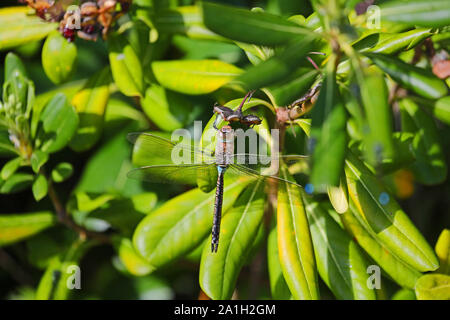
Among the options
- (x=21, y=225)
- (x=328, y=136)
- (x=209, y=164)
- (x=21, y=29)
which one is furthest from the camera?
(x=21, y=225)

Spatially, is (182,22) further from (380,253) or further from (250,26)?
(380,253)

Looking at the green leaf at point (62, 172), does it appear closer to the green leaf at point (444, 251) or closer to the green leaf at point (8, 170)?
the green leaf at point (8, 170)

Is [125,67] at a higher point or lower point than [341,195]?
higher

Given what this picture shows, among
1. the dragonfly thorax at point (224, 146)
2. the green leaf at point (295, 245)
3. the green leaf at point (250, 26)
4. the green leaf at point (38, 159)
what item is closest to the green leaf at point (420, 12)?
the green leaf at point (250, 26)

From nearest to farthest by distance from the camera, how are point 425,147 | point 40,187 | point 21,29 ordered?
point 40,187 → point 21,29 → point 425,147

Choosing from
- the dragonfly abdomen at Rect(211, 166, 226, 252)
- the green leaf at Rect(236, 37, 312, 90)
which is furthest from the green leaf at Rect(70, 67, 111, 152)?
the green leaf at Rect(236, 37, 312, 90)

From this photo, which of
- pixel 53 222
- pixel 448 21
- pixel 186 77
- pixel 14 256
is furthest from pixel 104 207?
pixel 448 21

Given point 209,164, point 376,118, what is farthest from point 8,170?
point 376,118
